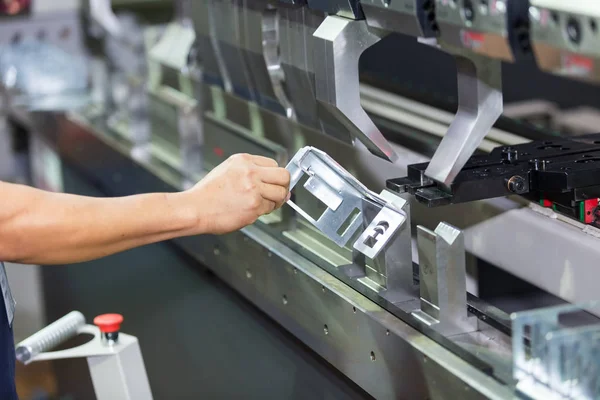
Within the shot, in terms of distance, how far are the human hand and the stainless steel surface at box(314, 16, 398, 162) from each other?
22 cm

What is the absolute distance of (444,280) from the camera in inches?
50.8

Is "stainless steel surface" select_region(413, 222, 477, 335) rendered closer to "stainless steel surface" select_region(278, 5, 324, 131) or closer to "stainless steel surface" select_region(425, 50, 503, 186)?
"stainless steel surface" select_region(425, 50, 503, 186)

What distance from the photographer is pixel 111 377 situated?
63.2 inches

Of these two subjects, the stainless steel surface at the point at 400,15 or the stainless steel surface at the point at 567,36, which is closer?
the stainless steel surface at the point at 567,36

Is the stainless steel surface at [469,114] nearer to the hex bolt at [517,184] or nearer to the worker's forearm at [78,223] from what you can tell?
the hex bolt at [517,184]

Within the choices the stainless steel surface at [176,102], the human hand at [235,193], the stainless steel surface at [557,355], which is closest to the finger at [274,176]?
the human hand at [235,193]

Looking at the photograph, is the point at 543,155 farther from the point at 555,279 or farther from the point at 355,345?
the point at 355,345

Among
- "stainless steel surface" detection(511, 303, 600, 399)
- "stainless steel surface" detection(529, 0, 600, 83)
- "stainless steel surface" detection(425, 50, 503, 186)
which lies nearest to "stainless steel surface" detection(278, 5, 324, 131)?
"stainless steel surface" detection(425, 50, 503, 186)

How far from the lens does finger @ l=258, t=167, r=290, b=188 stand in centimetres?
134

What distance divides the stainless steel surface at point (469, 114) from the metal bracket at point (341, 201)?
99 mm

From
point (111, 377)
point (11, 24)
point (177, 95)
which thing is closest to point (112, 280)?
point (177, 95)

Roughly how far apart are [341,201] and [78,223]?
0.41 meters

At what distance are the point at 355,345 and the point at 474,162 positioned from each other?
1.11 feet

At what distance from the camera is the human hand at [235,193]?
1.30m
